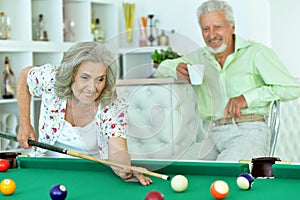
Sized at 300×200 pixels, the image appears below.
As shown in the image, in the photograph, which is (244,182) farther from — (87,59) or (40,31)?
(40,31)

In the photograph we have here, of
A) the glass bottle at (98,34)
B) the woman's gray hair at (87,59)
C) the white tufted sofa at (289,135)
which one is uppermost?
the glass bottle at (98,34)

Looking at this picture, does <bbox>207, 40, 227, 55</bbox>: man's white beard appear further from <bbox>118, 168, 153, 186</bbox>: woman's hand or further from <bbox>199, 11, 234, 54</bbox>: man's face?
<bbox>118, 168, 153, 186</bbox>: woman's hand

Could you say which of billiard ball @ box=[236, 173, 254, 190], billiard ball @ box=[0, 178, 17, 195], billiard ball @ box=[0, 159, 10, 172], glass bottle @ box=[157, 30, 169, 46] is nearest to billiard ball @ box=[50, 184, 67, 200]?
billiard ball @ box=[0, 178, 17, 195]

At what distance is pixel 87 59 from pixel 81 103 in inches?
13.2

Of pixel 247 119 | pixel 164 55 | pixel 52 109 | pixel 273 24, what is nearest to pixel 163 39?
pixel 164 55

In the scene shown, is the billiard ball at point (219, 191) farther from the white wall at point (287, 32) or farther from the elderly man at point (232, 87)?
the white wall at point (287, 32)

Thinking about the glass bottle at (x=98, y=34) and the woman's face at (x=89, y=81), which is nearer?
the woman's face at (x=89, y=81)

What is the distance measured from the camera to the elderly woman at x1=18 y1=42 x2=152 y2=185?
2.87 meters

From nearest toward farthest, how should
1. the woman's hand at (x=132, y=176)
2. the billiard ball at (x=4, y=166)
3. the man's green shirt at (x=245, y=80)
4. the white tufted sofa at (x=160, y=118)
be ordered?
the woman's hand at (x=132, y=176), the billiard ball at (x=4, y=166), the man's green shirt at (x=245, y=80), the white tufted sofa at (x=160, y=118)

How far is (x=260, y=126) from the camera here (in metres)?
3.82

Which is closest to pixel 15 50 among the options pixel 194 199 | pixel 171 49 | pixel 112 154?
pixel 171 49

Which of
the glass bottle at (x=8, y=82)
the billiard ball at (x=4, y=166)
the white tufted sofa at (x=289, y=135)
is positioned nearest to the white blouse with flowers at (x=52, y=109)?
the billiard ball at (x=4, y=166)

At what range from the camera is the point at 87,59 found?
2.86 metres

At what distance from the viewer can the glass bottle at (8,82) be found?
193 inches
